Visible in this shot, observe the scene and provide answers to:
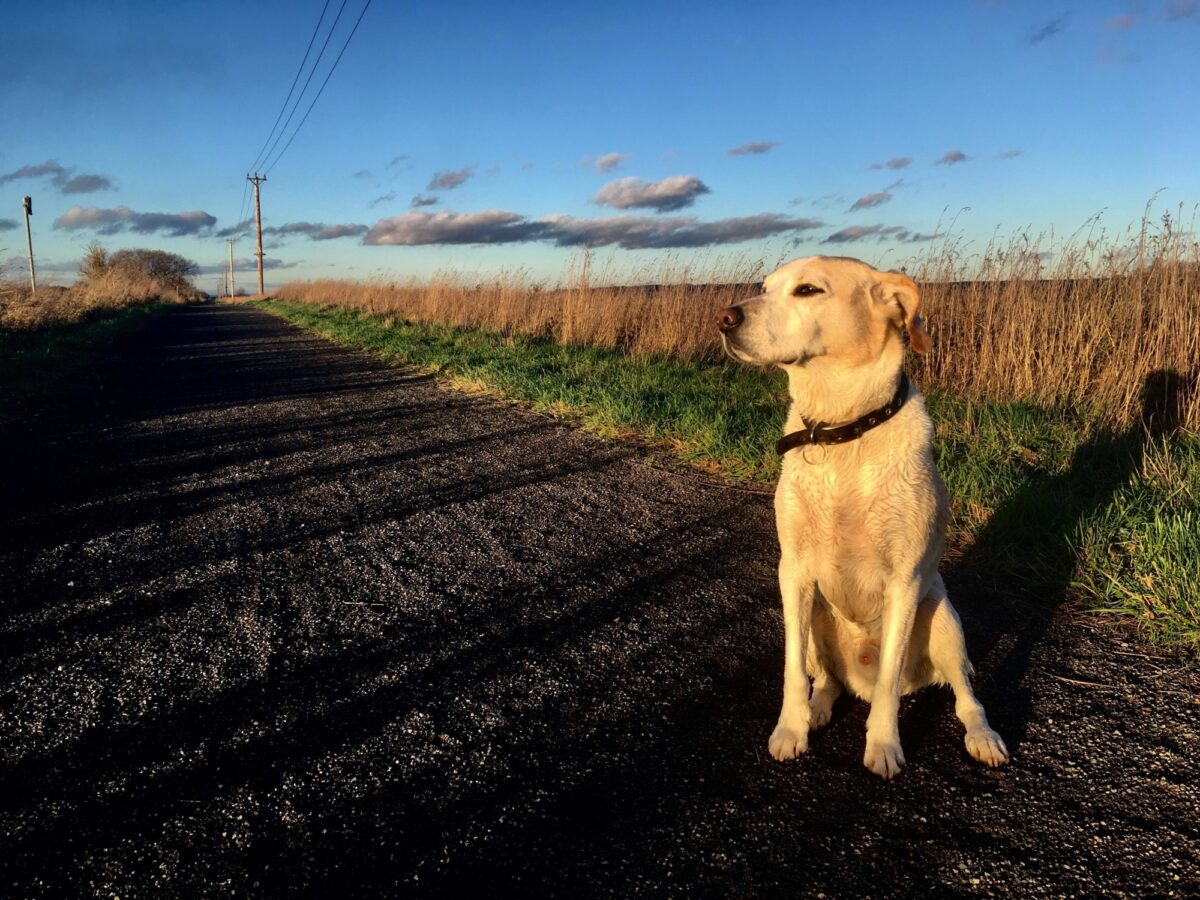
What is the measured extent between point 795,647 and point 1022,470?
3.17 metres

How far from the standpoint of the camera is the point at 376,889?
60.9 inches

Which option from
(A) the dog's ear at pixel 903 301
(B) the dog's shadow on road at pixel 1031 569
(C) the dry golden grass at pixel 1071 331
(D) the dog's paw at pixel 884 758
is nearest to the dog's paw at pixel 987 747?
(B) the dog's shadow on road at pixel 1031 569

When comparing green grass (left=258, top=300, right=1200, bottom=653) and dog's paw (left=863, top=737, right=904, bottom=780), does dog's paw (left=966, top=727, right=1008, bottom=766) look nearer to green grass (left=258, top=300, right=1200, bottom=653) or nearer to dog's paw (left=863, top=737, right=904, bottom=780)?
dog's paw (left=863, top=737, right=904, bottom=780)

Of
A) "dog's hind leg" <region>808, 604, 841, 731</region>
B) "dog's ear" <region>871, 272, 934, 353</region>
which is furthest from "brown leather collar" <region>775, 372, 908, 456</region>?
"dog's hind leg" <region>808, 604, 841, 731</region>

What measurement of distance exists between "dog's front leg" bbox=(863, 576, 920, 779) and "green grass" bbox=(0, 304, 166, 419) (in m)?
8.87

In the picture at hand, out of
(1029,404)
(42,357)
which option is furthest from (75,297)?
(1029,404)

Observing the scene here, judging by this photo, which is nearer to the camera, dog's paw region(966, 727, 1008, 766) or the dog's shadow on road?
dog's paw region(966, 727, 1008, 766)

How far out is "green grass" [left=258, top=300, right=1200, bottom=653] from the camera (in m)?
3.03

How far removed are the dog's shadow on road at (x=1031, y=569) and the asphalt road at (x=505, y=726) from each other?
0.02 m

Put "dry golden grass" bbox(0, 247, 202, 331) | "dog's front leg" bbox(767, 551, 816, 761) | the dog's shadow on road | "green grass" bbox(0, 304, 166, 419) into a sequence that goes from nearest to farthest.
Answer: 1. "dog's front leg" bbox(767, 551, 816, 761)
2. the dog's shadow on road
3. "green grass" bbox(0, 304, 166, 419)
4. "dry golden grass" bbox(0, 247, 202, 331)

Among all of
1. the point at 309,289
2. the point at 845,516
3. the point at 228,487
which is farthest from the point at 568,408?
the point at 309,289

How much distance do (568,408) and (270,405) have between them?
11.7 ft

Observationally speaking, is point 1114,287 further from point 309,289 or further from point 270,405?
point 309,289

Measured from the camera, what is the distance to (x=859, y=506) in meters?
2.04
